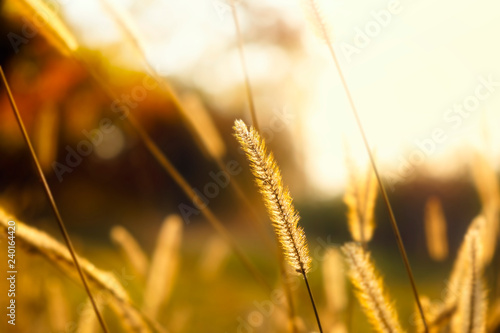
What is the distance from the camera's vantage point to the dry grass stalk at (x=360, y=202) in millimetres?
715

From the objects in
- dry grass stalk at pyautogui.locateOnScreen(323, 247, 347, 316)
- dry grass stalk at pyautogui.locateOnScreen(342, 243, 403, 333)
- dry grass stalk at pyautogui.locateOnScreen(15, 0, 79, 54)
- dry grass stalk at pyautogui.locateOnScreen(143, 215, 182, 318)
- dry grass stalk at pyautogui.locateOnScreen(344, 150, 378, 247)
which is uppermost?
dry grass stalk at pyautogui.locateOnScreen(15, 0, 79, 54)

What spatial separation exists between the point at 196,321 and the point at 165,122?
4206 mm

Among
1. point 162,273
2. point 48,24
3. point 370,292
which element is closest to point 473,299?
point 370,292

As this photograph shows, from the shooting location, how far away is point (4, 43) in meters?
3.03

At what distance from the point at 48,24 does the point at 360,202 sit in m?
0.63

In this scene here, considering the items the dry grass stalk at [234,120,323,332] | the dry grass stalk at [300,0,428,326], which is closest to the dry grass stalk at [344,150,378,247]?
the dry grass stalk at [300,0,428,326]

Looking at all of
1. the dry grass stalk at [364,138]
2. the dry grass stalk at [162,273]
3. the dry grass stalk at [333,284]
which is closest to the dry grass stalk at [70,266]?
the dry grass stalk at [162,273]

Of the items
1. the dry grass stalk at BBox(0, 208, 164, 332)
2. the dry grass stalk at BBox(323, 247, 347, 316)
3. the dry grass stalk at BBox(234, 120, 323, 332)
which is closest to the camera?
the dry grass stalk at BBox(234, 120, 323, 332)

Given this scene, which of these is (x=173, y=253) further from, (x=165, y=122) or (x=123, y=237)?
(x=165, y=122)

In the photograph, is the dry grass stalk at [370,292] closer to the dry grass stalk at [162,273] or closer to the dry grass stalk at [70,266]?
the dry grass stalk at [70,266]

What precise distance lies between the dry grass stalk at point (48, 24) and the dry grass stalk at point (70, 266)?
0.33m

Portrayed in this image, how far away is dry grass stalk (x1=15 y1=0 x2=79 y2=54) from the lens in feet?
2.31

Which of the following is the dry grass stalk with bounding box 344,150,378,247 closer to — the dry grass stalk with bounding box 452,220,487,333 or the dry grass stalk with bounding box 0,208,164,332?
the dry grass stalk with bounding box 452,220,487,333

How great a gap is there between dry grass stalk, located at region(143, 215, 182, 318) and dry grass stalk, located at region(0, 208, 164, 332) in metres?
0.29
